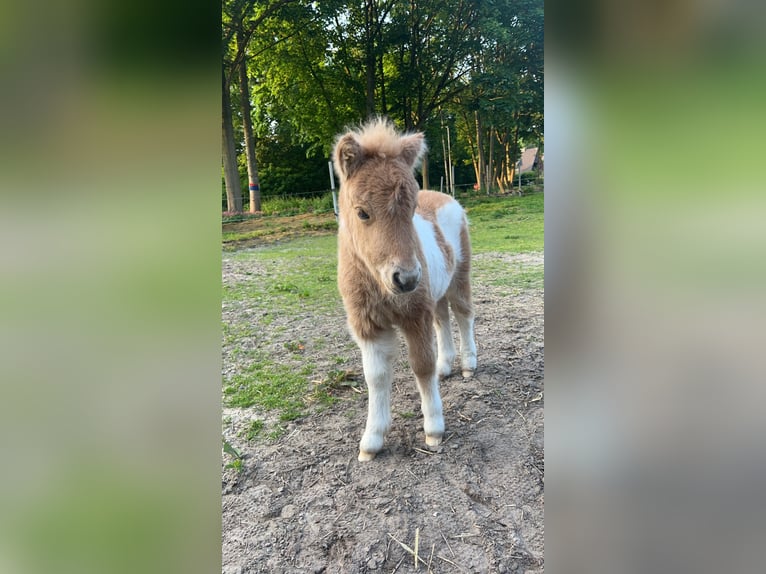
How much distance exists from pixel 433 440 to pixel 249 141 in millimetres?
1630

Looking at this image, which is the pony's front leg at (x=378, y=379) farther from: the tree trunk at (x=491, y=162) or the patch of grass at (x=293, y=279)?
the tree trunk at (x=491, y=162)

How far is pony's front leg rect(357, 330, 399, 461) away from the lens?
1.91 m

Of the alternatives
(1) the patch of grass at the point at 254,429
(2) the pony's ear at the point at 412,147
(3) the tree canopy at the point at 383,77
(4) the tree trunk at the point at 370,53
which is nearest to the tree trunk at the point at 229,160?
(3) the tree canopy at the point at 383,77

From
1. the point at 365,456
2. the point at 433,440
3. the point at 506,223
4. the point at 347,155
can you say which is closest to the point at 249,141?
the point at 347,155

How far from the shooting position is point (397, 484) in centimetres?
169

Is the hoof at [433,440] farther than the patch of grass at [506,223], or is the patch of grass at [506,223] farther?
the hoof at [433,440]

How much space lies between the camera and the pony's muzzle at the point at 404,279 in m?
1.52

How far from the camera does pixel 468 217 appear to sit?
2111 mm

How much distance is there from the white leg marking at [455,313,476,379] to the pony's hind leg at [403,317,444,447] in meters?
0.50

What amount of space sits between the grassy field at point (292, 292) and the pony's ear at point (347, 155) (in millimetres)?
237
